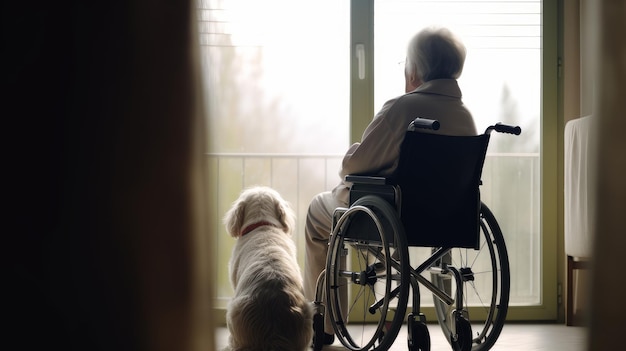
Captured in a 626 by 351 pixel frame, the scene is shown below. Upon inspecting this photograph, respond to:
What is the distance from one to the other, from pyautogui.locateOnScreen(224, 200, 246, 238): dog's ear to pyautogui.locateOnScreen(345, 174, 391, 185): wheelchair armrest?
1.61ft

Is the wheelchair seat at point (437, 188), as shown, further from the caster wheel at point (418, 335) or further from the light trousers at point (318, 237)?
the light trousers at point (318, 237)

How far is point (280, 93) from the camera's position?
4.04 metres

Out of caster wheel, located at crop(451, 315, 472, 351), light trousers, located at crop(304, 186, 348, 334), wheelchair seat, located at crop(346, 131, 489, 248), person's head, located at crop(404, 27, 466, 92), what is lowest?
caster wheel, located at crop(451, 315, 472, 351)

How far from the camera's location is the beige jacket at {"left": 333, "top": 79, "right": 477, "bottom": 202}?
2.71 meters

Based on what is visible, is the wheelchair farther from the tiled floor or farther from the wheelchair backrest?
the tiled floor

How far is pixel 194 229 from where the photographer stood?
4.70ft

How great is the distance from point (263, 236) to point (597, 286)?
4.83 feet

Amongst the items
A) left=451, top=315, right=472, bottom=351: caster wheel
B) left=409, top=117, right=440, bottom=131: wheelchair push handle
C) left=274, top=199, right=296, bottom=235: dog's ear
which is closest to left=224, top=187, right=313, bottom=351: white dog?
left=274, top=199, right=296, bottom=235: dog's ear

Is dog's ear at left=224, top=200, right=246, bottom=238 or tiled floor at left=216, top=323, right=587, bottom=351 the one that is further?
tiled floor at left=216, top=323, right=587, bottom=351

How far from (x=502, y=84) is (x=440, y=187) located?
1.54 meters

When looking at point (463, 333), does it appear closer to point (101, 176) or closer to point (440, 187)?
point (440, 187)

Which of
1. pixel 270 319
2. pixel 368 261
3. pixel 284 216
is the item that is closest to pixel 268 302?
pixel 270 319

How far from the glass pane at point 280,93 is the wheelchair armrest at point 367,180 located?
1.19m

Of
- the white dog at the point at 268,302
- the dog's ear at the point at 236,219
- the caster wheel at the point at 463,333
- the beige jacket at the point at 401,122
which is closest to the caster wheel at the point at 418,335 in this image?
the caster wheel at the point at 463,333
